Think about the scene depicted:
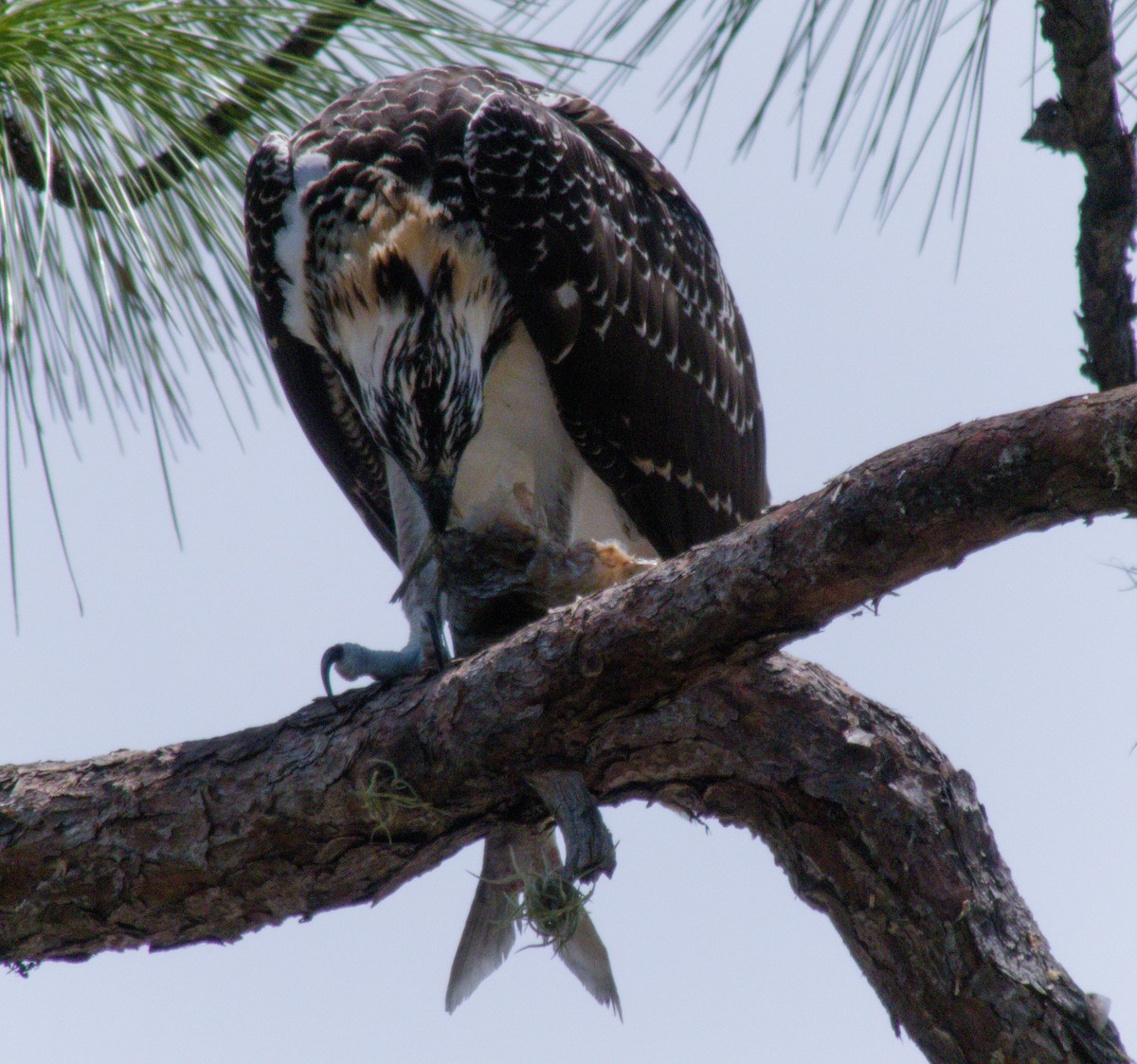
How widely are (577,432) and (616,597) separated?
1523 mm

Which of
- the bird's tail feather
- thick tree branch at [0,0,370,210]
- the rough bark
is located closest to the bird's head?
thick tree branch at [0,0,370,210]

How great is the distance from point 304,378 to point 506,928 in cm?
195

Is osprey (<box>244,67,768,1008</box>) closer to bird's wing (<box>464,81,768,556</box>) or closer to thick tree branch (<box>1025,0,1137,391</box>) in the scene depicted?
bird's wing (<box>464,81,768,556</box>)

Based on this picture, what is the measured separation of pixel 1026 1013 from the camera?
2521 millimetres

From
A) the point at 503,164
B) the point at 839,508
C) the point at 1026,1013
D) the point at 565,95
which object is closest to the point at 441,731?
the point at 839,508

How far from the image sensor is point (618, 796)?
9.91 feet

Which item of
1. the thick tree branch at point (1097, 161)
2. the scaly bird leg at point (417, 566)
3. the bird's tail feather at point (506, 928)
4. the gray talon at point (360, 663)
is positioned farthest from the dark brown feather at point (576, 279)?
the thick tree branch at point (1097, 161)

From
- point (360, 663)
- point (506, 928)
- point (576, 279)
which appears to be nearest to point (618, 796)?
point (506, 928)

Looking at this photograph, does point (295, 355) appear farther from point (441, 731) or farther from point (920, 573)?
point (920, 573)

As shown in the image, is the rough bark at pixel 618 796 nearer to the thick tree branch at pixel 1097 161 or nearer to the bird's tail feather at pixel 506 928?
the bird's tail feather at pixel 506 928

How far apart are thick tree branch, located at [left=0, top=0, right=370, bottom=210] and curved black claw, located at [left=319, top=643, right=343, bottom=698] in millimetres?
1354

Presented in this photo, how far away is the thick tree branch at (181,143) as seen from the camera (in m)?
3.59

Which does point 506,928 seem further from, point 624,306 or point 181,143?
point 181,143

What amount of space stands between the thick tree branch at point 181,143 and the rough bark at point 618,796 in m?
1.65
